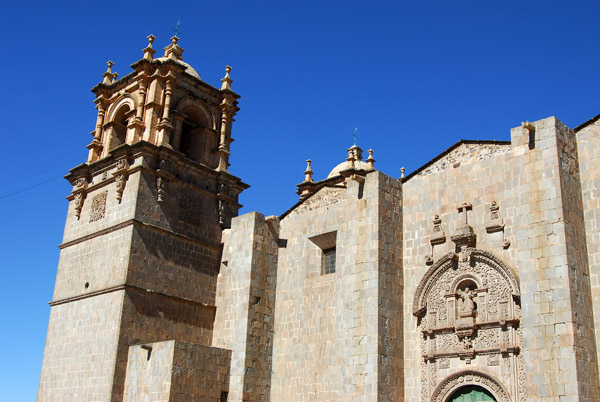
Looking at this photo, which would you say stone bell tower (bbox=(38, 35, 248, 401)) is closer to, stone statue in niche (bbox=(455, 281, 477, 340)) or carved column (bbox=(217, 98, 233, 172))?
carved column (bbox=(217, 98, 233, 172))

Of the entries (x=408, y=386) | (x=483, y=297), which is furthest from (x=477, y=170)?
(x=408, y=386)

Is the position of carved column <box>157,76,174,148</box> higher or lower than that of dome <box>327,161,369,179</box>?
lower

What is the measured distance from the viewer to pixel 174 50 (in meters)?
22.6

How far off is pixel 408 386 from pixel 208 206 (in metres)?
8.94

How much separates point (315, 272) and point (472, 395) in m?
5.71

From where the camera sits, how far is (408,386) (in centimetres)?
1552

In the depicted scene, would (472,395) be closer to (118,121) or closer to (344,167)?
(118,121)

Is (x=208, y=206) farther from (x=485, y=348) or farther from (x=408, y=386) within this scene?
(x=485, y=348)

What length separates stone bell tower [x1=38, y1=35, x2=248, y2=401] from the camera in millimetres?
18625

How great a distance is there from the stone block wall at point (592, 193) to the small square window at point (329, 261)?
6928mm

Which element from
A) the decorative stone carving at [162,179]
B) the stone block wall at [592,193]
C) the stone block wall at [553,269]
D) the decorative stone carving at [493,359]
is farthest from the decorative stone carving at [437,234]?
the decorative stone carving at [162,179]

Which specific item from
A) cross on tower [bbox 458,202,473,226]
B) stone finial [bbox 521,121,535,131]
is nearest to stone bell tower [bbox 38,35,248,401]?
cross on tower [bbox 458,202,473,226]

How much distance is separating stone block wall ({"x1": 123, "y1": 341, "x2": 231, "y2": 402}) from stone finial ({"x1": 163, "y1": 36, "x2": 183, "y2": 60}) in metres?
9.72

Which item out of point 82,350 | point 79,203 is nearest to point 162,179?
point 79,203
